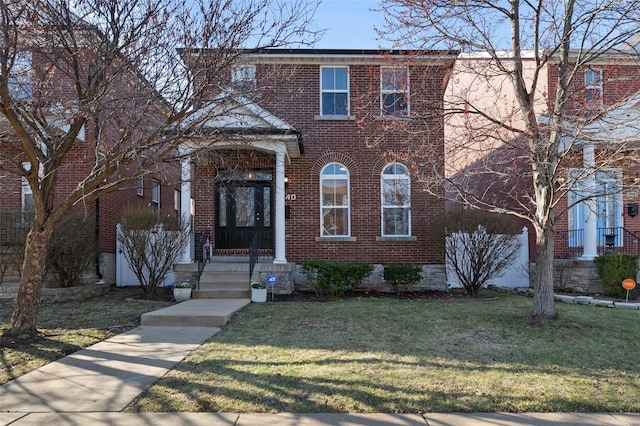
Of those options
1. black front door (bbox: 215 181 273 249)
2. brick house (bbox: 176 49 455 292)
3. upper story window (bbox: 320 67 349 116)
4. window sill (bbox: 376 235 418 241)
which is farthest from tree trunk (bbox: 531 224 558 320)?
black front door (bbox: 215 181 273 249)

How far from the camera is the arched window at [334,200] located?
1261cm

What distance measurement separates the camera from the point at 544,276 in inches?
281

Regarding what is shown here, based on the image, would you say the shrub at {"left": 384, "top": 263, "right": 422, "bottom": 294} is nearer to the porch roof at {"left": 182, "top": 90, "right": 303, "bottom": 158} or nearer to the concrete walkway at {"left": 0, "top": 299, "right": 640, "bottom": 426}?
the porch roof at {"left": 182, "top": 90, "right": 303, "bottom": 158}

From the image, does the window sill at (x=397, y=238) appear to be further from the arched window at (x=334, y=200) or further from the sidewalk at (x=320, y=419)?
the sidewalk at (x=320, y=419)

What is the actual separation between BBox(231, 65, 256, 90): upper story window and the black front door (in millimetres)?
5629

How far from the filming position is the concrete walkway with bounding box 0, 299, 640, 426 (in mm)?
3754

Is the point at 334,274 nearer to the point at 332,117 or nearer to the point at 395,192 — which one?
the point at 395,192

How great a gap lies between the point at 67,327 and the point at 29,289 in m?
1.20

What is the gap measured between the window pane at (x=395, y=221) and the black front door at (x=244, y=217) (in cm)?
321

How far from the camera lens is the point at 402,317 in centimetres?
787

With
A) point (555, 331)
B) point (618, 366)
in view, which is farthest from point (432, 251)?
point (618, 366)

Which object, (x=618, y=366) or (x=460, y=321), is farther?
(x=460, y=321)

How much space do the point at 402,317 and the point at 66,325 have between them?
5.60 meters

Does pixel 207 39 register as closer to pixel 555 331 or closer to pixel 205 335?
pixel 205 335
